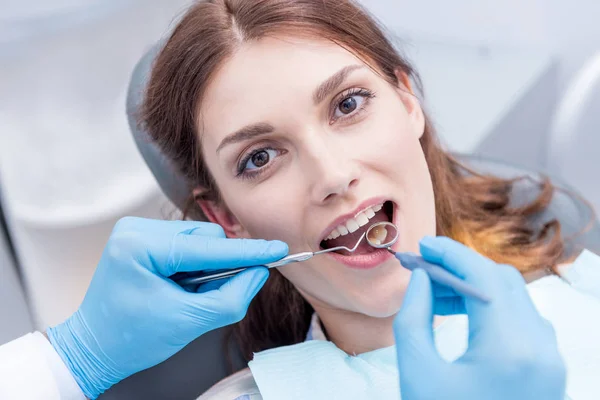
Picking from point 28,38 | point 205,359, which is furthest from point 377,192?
point 28,38

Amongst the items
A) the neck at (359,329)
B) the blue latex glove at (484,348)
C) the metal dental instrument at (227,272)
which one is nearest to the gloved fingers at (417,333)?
the blue latex glove at (484,348)

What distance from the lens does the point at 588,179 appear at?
2.03m

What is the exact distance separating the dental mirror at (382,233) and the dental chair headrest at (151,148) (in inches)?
17.0

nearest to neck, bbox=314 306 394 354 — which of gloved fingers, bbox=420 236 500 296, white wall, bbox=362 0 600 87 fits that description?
gloved fingers, bbox=420 236 500 296

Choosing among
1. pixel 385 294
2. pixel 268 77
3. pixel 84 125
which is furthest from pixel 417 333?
pixel 84 125

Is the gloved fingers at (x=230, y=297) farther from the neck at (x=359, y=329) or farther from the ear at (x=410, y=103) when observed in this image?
the ear at (x=410, y=103)

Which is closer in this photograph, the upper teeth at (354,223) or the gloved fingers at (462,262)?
the gloved fingers at (462,262)

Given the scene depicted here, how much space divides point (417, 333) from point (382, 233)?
0.28 meters

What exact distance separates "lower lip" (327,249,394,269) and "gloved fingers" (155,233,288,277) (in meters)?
0.11

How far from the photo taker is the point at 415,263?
1059 millimetres

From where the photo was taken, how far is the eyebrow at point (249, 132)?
1.17 meters

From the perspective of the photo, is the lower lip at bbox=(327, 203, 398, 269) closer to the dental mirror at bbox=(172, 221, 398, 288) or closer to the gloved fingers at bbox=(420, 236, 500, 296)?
the dental mirror at bbox=(172, 221, 398, 288)

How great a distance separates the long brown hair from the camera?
1.22 m

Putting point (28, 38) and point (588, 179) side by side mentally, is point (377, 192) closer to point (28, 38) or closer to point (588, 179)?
point (588, 179)
